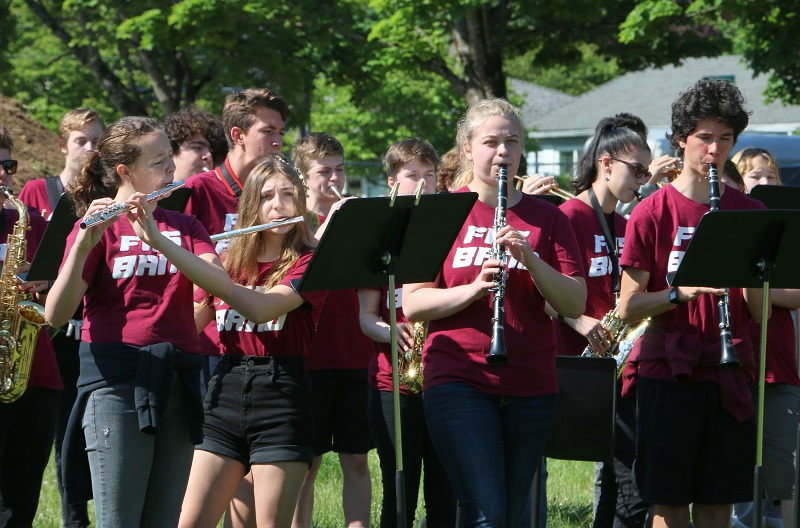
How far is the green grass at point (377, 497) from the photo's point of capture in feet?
22.0

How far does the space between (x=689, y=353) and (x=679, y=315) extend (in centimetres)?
22

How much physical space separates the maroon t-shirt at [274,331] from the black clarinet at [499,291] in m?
0.89

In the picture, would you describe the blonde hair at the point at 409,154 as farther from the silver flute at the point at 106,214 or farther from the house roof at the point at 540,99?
the house roof at the point at 540,99

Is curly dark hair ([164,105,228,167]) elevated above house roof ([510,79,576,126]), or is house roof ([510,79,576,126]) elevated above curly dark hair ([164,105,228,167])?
house roof ([510,79,576,126])

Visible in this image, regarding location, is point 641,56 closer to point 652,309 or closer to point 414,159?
point 414,159

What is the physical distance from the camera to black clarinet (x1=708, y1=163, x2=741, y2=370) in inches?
176

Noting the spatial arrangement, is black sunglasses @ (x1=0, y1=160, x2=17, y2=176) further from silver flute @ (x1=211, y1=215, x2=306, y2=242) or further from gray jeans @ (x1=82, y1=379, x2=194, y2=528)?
gray jeans @ (x1=82, y1=379, x2=194, y2=528)

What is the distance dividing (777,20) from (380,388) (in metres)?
13.3

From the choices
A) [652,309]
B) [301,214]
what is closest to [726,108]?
[652,309]

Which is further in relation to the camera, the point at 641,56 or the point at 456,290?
the point at 641,56

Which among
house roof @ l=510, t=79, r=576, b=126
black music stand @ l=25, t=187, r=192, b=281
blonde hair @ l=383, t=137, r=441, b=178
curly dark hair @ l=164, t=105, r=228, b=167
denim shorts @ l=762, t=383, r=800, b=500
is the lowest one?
denim shorts @ l=762, t=383, r=800, b=500

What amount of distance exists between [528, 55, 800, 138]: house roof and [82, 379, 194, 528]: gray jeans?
43015 millimetres

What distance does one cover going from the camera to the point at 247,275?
15.6ft

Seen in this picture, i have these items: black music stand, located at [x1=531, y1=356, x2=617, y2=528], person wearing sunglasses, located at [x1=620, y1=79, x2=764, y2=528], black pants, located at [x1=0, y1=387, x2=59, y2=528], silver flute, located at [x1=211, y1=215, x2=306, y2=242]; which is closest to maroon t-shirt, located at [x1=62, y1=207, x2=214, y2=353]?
silver flute, located at [x1=211, y1=215, x2=306, y2=242]
